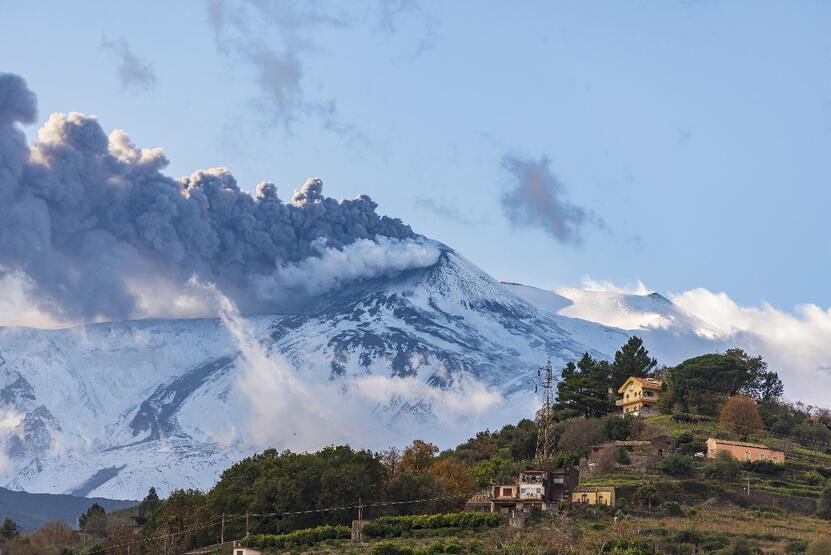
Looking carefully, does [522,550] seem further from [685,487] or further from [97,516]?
[97,516]

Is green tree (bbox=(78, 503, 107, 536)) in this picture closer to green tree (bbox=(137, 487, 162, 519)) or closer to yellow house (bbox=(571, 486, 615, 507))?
green tree (bbox=(137, 487, 162, 519))

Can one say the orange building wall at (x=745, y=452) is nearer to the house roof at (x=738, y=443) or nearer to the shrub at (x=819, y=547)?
the house roof at (x=738, y=443)

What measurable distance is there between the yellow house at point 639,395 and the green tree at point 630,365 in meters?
3.70

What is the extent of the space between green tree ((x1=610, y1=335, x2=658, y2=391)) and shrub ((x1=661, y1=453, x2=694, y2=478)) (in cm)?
2483

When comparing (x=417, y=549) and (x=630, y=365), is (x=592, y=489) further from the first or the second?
(x=630, y=365)

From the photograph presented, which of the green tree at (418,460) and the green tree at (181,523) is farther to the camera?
the green tree at (418,460)

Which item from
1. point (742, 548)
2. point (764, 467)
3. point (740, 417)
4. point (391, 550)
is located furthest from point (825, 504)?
point (391, 550)

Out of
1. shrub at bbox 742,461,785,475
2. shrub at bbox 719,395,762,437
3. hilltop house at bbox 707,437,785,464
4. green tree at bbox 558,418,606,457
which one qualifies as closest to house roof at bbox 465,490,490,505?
green tree at bbox 558,418,606,457

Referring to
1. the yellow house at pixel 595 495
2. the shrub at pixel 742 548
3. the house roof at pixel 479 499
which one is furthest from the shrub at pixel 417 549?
the shrub at pixel 742 548

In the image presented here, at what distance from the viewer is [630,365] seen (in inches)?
3959

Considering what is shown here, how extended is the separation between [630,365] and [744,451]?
23.3 meters

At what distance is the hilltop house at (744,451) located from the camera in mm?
77250

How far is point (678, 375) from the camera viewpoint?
308ft

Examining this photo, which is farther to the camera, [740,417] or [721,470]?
[740,417]
